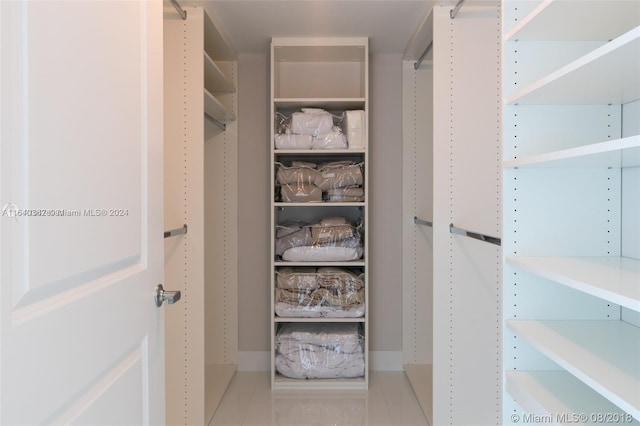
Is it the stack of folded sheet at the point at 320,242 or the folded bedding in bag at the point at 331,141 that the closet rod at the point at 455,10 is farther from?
the stack of folded sheet at the point at 320,242

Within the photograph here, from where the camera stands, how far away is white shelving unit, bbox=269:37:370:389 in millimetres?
2518

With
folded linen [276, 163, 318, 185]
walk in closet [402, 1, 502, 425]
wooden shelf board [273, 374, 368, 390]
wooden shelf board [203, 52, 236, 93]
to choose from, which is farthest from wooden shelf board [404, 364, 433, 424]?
wooden shelf board [203, 52, 236, 93]

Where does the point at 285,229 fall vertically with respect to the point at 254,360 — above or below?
above

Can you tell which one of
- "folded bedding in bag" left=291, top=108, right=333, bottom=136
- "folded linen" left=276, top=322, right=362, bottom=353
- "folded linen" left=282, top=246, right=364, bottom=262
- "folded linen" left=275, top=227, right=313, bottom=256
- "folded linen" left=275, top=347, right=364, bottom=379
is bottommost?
"folded linen" left=275, top=347, right=364, bottom=379

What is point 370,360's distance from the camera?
9.35ft

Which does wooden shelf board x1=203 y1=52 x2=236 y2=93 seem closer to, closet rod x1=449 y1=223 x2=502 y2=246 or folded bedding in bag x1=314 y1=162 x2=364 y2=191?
folded bedding in bag x1=314 y1=162 x2=364 y2=191

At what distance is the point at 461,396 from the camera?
6.38ft

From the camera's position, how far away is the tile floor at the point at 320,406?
2.18 m

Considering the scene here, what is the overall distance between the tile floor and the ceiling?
7.11 ft

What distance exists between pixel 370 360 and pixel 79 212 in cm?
248

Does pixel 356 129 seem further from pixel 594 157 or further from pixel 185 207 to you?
pixel 594 157

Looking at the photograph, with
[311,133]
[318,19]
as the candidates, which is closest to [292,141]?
[311,133]

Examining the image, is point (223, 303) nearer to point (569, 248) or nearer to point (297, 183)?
point (297, 183)
